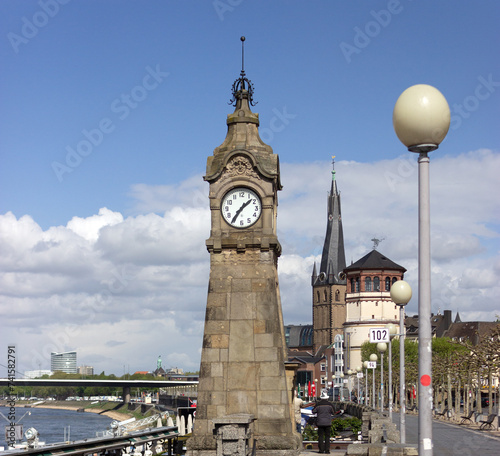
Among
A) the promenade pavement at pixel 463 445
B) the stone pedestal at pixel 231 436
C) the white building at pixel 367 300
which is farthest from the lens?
the white building at pixel 367 300

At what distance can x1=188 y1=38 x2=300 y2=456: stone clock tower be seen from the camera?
75.6ft

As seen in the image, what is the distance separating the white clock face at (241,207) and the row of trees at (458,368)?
27.8m

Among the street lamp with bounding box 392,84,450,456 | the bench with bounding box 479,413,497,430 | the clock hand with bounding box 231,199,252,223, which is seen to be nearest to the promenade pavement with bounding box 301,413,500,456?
the bench with bounding box 479,413,497,430

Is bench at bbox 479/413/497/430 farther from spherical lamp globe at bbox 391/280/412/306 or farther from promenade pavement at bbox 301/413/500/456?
spherical lamp globe at bbox 391/280/412/306

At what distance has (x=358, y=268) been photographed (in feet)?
514

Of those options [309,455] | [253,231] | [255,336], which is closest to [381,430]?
[309,455]

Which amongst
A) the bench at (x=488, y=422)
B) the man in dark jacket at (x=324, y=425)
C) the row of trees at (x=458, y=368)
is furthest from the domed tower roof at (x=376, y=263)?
the man in dark jacket at (x=324, y=425)

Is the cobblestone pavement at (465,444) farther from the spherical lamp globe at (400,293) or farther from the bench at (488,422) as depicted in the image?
the spherical lamp globe at (400,293)

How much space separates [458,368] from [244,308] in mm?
51799

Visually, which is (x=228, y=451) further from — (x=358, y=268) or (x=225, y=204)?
(x=358, y=268)

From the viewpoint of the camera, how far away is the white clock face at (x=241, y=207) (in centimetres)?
2431

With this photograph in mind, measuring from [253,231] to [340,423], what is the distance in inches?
800

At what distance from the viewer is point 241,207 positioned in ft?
80.1

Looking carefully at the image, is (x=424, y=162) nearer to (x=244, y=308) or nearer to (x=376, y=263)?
(x=244, y=308)
